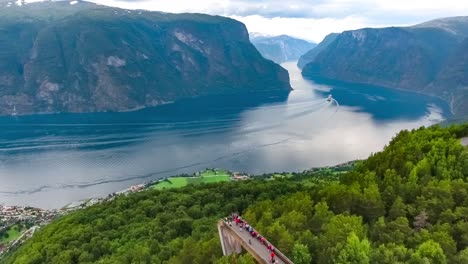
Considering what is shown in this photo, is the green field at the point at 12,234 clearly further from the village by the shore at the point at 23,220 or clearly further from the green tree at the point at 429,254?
the green tree at the point at 429,254

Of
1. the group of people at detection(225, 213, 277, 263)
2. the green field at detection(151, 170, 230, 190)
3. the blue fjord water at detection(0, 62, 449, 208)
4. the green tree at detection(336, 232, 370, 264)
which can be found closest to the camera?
the green tree at detection(336, 232, 370, 264)

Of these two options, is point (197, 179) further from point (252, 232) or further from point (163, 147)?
point (252, 232)

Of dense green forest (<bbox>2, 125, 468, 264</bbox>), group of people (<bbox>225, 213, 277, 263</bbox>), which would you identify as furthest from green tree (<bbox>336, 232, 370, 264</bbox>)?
group of people (<bbox>225, 213, 277, 263</bbox>)

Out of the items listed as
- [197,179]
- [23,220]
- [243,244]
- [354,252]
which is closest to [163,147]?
[197,179]

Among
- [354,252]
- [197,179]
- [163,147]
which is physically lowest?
[163,147]

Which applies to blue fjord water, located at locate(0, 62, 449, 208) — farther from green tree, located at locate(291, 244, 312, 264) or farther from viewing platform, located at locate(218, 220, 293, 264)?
green tree, located at locate(291, 244, 312, 264)
